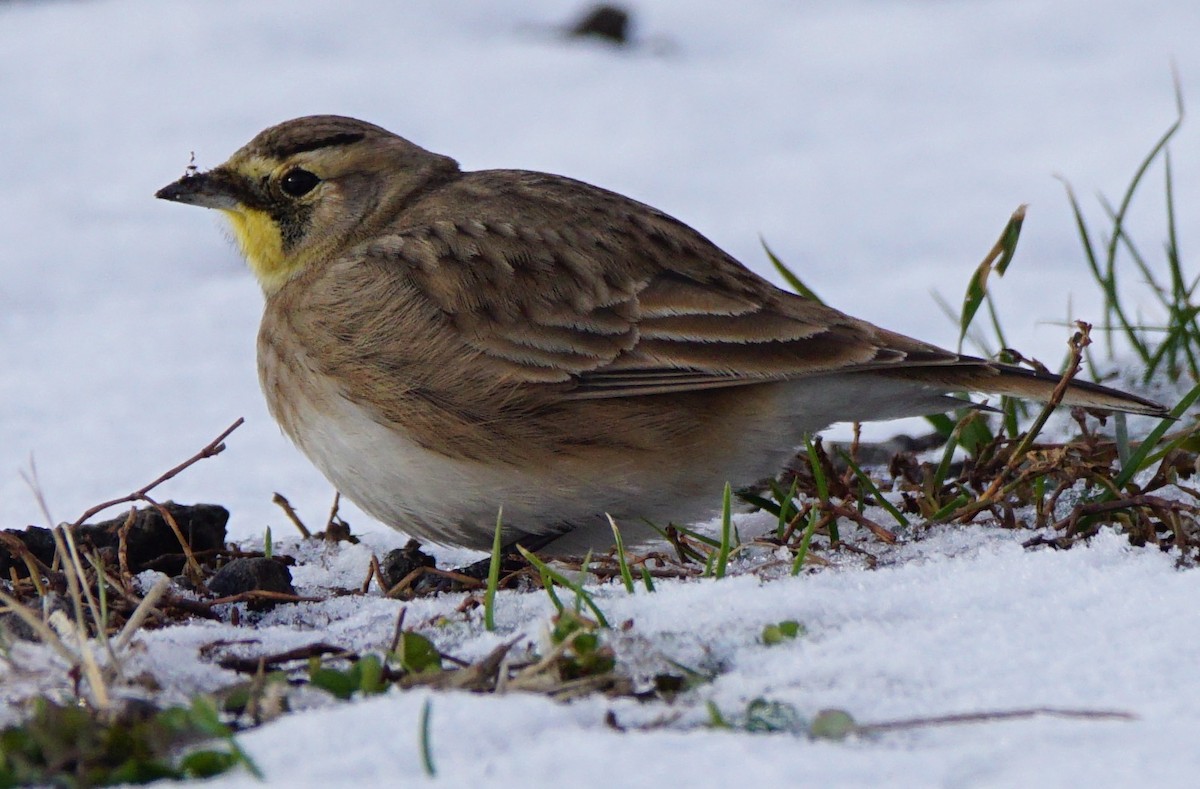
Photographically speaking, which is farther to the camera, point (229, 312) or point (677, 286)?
point (229, 312)

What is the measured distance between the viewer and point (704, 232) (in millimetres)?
9688

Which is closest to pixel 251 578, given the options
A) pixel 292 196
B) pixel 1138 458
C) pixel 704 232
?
pixel 292 196

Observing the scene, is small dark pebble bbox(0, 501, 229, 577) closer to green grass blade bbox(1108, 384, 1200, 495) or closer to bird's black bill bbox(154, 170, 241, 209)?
bird's black bill bbox(154, 170, 241, 209)

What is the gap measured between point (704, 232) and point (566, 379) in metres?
5.25

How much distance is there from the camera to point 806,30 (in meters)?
13.4

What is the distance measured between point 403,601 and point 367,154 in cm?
221

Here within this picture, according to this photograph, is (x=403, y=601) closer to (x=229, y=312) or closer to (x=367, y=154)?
(x=367, y=154)

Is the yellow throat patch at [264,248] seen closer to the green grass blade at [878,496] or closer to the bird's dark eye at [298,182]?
the bird's dark eye at [298,182]

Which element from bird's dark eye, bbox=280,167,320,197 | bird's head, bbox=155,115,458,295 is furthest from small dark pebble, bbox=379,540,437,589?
bird's dark eye, bbox=280,167,320,197

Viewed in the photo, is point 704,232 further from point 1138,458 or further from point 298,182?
point 1138,458

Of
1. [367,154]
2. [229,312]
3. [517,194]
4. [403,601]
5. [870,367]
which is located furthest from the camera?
[229,312]

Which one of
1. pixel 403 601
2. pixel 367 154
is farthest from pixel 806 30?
pixel 403 601

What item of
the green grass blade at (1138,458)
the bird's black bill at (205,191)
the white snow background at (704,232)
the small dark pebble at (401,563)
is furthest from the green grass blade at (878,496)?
the bird's black bill at (205,191)

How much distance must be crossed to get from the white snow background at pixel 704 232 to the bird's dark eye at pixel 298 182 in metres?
1.27
